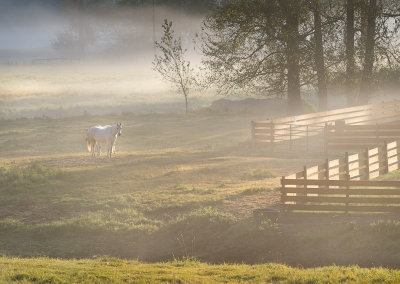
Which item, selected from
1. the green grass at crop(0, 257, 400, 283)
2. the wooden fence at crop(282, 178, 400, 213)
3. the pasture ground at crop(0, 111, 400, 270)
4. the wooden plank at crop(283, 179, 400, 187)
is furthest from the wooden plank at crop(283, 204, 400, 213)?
the green grass at crop(0, 257, 400, 283)

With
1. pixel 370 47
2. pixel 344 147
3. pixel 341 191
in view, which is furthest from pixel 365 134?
pixel 341 191

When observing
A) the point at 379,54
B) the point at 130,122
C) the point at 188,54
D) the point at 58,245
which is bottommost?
the point at 58,245

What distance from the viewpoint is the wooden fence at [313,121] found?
32.5 metres

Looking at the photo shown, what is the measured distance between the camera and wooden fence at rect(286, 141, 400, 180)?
20281 mm

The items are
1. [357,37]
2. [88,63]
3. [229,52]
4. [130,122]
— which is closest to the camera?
Answer: [229,52]

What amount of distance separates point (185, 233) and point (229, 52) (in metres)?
21.1

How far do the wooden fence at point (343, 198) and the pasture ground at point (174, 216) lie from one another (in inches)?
14.0

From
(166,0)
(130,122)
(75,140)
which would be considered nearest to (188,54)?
(166,0)

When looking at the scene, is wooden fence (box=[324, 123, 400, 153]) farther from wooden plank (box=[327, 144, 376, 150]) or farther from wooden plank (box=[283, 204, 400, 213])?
wooden plank (box=[283, 204, 400, 213])

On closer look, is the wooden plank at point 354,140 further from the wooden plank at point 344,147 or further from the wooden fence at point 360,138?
the wooden plank at point 344,147

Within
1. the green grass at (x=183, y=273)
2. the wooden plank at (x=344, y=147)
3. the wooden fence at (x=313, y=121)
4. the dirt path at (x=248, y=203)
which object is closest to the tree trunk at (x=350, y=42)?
the wooden fence at (x=313, y=121)

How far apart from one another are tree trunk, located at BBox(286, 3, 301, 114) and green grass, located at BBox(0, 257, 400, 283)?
2358cm

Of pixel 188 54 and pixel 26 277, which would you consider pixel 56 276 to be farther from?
pixel 188 54

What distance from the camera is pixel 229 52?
3719cm
